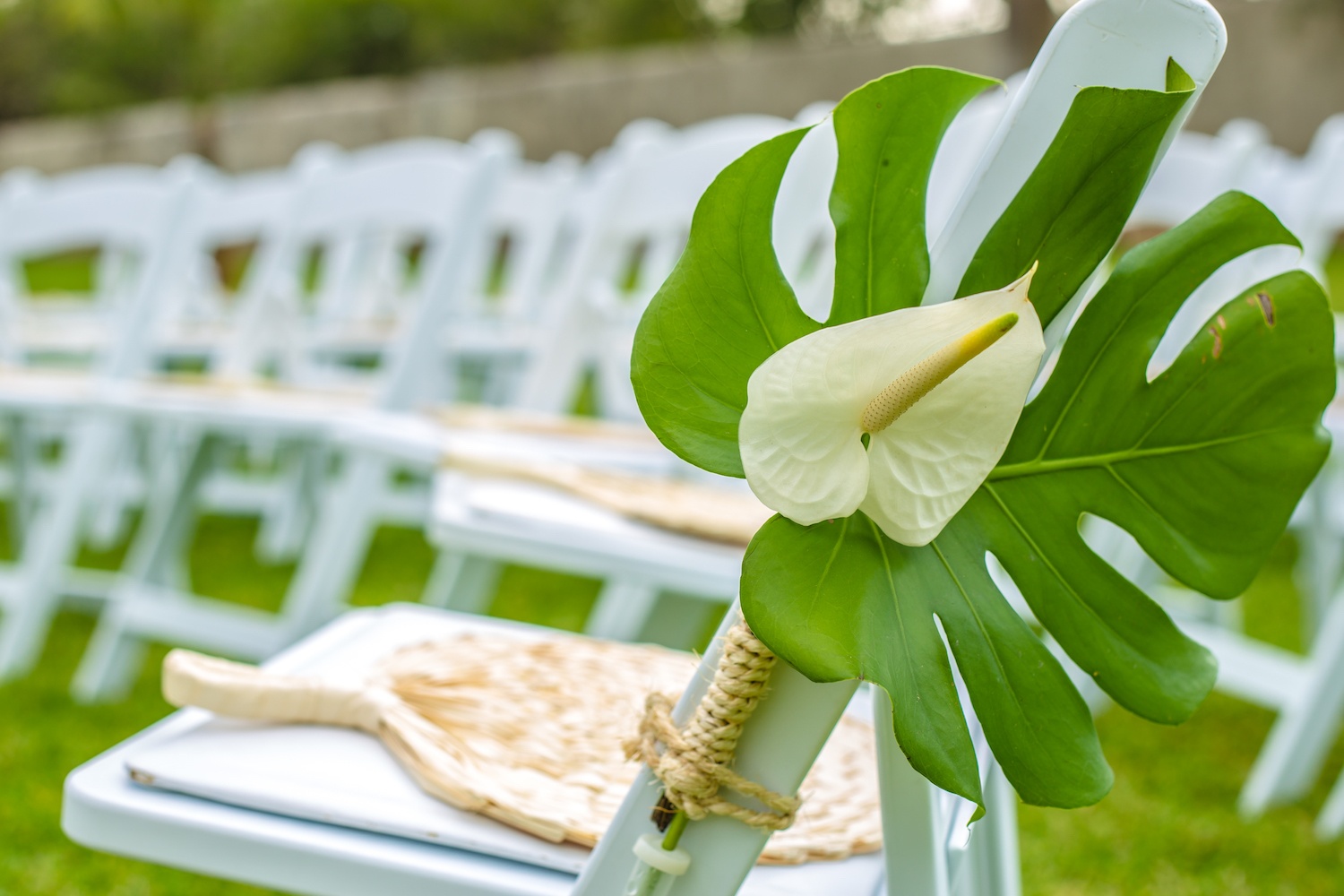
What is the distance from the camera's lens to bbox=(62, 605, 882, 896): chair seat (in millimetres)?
534

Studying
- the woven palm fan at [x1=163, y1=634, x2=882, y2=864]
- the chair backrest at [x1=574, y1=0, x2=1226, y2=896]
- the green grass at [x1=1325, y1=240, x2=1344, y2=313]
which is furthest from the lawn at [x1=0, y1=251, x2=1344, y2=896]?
the green grass at [x1=1325, y1=240, x2=1344, y2=313]

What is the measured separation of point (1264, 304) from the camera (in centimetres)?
39

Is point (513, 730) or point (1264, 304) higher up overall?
point (1264, 304)

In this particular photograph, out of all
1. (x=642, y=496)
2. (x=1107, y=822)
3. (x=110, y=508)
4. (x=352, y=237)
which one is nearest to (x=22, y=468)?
(x=110, y=508)

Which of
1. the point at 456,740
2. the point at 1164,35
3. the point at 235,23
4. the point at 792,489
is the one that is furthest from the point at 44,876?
the point at 235,23

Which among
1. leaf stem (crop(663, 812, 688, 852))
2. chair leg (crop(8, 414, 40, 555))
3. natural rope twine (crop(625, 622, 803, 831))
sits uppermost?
natural rope twine (crop(625, 622, 803, 831))

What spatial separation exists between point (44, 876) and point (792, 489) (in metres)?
1.49

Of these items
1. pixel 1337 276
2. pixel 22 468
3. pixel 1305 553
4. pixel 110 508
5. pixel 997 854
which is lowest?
pixel 110 508

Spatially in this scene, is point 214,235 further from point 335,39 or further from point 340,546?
point 335,39

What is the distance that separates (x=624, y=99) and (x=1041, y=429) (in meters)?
10.6

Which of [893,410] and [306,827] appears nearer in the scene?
[893,410]

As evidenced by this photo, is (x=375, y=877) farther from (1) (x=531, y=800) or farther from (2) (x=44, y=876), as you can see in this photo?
(2) (x=44, y=876)

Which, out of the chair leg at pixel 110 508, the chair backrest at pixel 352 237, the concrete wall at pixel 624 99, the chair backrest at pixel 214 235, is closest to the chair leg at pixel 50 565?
the chair backrest at pixel 214 235

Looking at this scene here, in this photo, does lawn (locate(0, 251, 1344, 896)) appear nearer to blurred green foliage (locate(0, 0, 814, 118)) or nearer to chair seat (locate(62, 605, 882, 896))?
chair seat (locate(62, 605, 882, 896))
